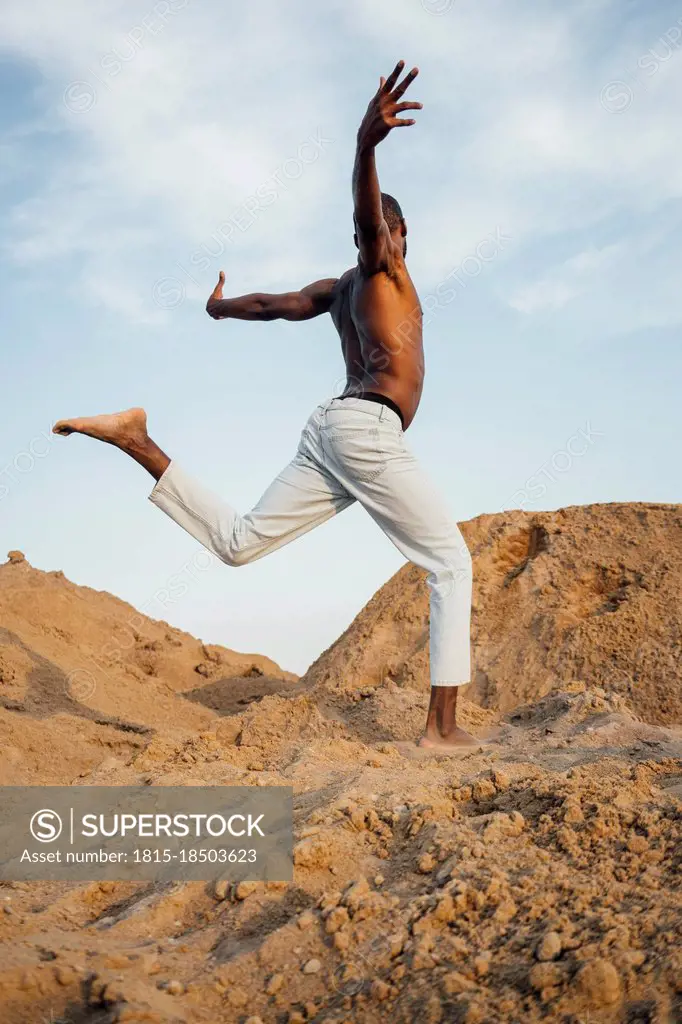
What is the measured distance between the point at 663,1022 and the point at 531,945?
340 millimetres

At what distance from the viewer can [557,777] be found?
2988 mm

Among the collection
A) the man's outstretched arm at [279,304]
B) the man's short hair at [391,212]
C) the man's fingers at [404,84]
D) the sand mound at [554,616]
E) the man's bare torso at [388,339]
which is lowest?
the sand mound at [554,616]

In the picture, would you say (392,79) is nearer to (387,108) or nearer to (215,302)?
(387,108)

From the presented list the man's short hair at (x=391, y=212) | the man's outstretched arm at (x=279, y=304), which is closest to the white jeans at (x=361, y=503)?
the man's outstretched arm at (x=279, y=304)

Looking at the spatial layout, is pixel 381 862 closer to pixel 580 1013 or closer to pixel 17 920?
pixel 580 1013

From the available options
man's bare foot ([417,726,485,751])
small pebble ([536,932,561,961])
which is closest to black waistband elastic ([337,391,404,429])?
man's bare foot ([417,726,485,751])

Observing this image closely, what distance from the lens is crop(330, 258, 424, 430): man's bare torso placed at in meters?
4.07

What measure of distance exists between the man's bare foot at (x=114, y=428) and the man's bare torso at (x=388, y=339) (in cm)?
95

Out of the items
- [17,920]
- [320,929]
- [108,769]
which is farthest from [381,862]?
[108,769]

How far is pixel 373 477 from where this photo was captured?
13.6 feet

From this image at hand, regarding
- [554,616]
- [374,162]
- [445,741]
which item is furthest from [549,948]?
[554,616]

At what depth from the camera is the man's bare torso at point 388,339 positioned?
4074mm

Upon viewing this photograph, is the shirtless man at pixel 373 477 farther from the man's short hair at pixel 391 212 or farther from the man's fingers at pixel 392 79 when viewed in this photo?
the man's fingers at pixel 392 79

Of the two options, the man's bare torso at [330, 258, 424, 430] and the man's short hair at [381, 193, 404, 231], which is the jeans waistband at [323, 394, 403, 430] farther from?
the man's short hair at [381, 193, 404, 231]
